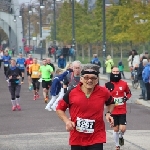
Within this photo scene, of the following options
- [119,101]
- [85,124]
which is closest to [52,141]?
[119,101]

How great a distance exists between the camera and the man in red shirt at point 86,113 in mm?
9383

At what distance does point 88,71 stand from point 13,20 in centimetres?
10207

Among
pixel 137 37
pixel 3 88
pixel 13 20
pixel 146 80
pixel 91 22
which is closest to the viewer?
pixel 146 80

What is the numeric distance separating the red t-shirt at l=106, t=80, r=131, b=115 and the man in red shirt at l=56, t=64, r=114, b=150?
4.96 meters

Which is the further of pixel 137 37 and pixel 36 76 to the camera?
pixel 137 37

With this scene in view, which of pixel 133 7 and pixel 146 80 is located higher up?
pixel 133 7

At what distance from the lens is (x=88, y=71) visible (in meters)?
9.32

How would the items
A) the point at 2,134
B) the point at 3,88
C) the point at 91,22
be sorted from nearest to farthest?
the point at 2,134 → the point at 3,88 → the point at 91,22

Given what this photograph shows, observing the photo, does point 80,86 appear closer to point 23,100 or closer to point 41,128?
point 41,128

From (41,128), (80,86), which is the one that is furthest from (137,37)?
(80,86)

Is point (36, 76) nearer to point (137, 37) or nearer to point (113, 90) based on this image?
point (137, 37)

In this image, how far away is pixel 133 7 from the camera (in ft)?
146

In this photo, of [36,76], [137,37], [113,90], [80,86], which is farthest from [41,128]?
[137,37]

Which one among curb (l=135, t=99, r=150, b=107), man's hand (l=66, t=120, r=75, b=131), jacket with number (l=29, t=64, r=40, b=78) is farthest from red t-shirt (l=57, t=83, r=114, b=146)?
jacket with number (l=29, t=64, r=40, b=78)
